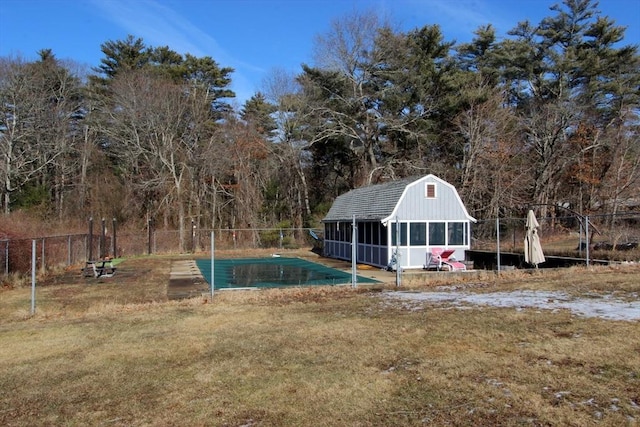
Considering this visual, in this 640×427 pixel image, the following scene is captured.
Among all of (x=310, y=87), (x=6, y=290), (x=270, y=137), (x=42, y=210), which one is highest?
(x=310, y=87)

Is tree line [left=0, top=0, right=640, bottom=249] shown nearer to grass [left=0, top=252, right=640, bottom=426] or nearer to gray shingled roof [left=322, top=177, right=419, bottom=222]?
gray shingled roof [left=322, top=177, right=419, bottom=222]

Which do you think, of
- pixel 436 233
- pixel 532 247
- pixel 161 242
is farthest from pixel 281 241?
pixel 532 247

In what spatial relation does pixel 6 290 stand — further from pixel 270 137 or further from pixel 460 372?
pixel 270 137

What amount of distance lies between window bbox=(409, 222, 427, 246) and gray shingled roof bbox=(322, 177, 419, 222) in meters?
1.14

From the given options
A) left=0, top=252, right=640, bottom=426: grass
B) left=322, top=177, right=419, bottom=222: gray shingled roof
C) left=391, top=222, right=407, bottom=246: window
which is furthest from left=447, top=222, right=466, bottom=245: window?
left=0, top=252, right=640, bottom=426: grass

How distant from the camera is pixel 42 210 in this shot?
31.7 m

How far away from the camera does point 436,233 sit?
62.7 ft

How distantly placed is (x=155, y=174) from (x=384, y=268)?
67.7 feet

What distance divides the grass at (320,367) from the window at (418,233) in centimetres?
986

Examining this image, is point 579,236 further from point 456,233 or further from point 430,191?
point 430,191

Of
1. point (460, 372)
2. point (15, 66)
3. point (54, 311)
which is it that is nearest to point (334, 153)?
point (15, 66)

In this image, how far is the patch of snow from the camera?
729cm

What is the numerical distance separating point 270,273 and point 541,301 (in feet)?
38.6

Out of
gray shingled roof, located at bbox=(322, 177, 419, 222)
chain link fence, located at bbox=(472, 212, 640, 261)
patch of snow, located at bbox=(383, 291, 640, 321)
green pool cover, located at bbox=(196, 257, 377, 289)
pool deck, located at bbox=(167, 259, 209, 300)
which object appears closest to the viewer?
patch of snow, located at bbox=(383, 291, 640, 321)
